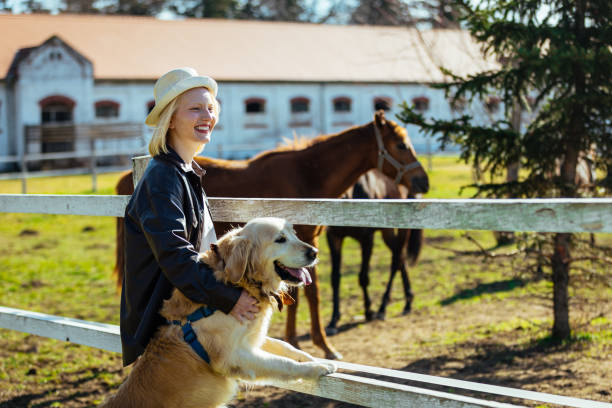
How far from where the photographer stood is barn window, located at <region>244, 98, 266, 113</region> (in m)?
32.6

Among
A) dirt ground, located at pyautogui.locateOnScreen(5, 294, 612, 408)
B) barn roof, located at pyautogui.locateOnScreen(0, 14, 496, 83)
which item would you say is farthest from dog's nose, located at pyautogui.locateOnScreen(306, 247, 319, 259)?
barn roof, located at pyautogui.locateOnScreen(0, 14, 496, 83)

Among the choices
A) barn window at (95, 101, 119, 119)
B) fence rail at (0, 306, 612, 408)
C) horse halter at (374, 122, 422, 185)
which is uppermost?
barn window at (95, 101, 119, 119)

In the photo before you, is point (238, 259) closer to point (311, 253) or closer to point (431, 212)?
point (311, 253)

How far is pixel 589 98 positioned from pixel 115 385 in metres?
4.89

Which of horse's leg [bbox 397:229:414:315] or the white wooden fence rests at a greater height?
the white wooden fence

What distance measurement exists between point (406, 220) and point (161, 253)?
3.55 ft

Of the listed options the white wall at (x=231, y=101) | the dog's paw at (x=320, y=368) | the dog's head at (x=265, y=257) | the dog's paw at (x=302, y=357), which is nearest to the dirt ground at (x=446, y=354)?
the dog's paw at (x=302, y=357)

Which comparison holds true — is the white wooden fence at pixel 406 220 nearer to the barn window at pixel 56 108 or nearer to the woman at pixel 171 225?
the woman at pixel 171 225

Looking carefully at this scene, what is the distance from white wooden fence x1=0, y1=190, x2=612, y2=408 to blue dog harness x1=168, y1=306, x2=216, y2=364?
394 mm

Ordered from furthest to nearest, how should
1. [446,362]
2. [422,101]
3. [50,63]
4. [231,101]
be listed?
[422,101] < [231,101] < [50,63] < [446,362]

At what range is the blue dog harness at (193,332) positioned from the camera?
2736 mm

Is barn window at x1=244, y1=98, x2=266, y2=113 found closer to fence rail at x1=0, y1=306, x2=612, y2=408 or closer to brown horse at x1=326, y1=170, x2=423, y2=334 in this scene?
brown horse at x1=326, y1=170, x2=423, y2=334

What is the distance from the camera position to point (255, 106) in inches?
1307

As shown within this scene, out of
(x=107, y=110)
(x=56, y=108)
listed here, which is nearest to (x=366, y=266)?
(x=107, y=110)
